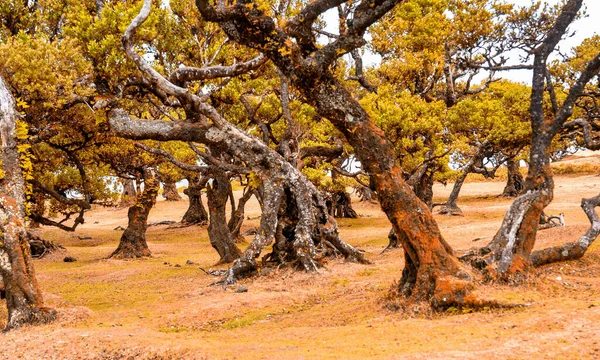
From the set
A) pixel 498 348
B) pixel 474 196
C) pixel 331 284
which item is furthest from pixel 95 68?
pixel 474 196

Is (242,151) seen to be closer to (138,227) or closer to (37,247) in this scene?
(138,227)

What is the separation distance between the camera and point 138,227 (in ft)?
63.8

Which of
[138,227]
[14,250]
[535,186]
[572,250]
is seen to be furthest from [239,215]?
[535,186]

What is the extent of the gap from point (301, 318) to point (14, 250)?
16.1 feet

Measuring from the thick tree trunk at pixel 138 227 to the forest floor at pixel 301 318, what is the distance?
313 cm

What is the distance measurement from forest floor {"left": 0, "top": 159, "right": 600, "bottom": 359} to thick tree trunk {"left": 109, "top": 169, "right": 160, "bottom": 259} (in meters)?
3.13

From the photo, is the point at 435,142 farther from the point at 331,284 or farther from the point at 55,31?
the point at 55,31

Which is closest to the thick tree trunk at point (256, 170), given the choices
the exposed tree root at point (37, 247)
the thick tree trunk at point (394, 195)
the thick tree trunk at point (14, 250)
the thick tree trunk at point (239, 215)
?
the thick tree trunk at point (14, 250)

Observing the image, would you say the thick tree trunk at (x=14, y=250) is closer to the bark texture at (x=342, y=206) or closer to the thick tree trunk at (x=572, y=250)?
the thick tree trunk at (x=572, y=250)

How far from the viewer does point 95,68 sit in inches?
501

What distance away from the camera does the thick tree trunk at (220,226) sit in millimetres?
15758

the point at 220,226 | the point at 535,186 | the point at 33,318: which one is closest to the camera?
the point at 33,318

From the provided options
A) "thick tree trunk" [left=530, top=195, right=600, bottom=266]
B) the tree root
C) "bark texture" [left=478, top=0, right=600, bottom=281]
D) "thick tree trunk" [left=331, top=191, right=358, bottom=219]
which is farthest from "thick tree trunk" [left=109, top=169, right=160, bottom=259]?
"thick tree trunk" [left=331, top=191, right=358, bottom=219]

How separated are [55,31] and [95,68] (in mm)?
4451
